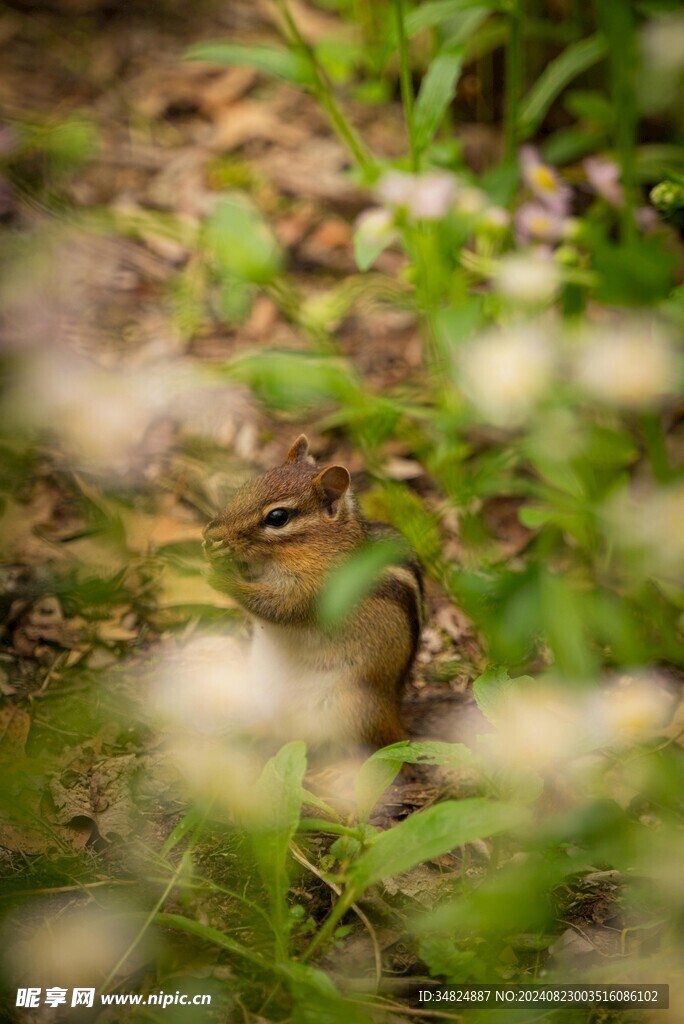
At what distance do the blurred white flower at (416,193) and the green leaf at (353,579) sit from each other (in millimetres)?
1144

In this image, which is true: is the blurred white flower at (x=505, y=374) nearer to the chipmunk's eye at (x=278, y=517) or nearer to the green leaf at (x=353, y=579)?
the green leaf at (x=353, y=579)

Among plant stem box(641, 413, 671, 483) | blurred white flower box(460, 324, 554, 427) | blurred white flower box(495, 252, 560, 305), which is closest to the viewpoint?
blurred white flower box(460, 324, 554, 427)

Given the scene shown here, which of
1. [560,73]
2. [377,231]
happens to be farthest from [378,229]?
[560,73]

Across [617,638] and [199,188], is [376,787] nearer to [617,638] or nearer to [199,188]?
[617,638]

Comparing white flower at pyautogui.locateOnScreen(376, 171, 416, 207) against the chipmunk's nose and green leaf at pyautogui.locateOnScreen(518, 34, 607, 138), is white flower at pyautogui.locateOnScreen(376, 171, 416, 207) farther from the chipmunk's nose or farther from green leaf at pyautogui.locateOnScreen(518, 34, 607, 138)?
the chipmunk's nose

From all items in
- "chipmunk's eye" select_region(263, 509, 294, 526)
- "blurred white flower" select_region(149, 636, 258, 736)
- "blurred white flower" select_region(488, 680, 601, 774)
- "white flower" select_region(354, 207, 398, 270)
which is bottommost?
"blurred white flower" select_region(149, 636, 258, 736)

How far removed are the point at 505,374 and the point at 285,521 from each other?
37.8 inches

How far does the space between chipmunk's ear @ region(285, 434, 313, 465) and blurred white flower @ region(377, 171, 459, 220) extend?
927mm

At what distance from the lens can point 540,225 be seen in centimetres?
378

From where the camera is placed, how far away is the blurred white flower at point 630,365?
131 inches

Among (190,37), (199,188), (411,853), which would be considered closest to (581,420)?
(411,853)

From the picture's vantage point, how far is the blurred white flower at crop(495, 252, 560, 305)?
3555 mm

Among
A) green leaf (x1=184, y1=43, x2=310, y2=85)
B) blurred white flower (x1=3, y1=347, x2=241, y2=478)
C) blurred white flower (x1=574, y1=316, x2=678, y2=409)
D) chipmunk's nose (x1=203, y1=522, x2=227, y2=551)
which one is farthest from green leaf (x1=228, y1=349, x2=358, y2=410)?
green leaf (x1=184, y1=43, x2=310, y2=85)

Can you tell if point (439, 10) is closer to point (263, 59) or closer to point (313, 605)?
point (263, 59)
